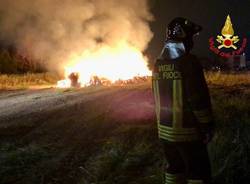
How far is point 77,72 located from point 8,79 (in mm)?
4335

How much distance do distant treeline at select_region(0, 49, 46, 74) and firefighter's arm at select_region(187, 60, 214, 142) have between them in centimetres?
2223

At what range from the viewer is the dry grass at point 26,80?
1978 cm

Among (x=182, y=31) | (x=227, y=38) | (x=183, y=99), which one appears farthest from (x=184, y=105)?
(x=227, y=38)

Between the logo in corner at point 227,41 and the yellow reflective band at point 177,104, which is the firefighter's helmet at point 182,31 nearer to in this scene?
the yellow reflective band at point 177,104

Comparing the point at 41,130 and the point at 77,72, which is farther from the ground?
the point at 77,72

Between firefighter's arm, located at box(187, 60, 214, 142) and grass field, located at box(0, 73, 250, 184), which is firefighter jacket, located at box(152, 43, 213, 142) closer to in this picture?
firefighter's arm, located at box(187, 60, 214, 142)

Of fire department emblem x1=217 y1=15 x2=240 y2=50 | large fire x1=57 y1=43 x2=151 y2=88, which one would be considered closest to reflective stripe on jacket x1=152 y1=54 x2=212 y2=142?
large fire x1=57 y1=43 x2=151 y2=88

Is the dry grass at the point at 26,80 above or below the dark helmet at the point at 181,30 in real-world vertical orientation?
below

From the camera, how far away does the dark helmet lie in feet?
12.8

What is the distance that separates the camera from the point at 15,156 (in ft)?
21.8

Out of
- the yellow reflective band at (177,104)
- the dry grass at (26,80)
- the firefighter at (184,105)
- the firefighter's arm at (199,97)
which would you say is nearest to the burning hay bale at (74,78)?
the dry grass at (26,80)

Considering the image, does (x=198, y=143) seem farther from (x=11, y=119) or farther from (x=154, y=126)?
(x=11, y=119)

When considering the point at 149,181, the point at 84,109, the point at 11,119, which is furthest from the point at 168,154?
the point at 11,119

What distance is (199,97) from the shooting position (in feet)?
12.2
